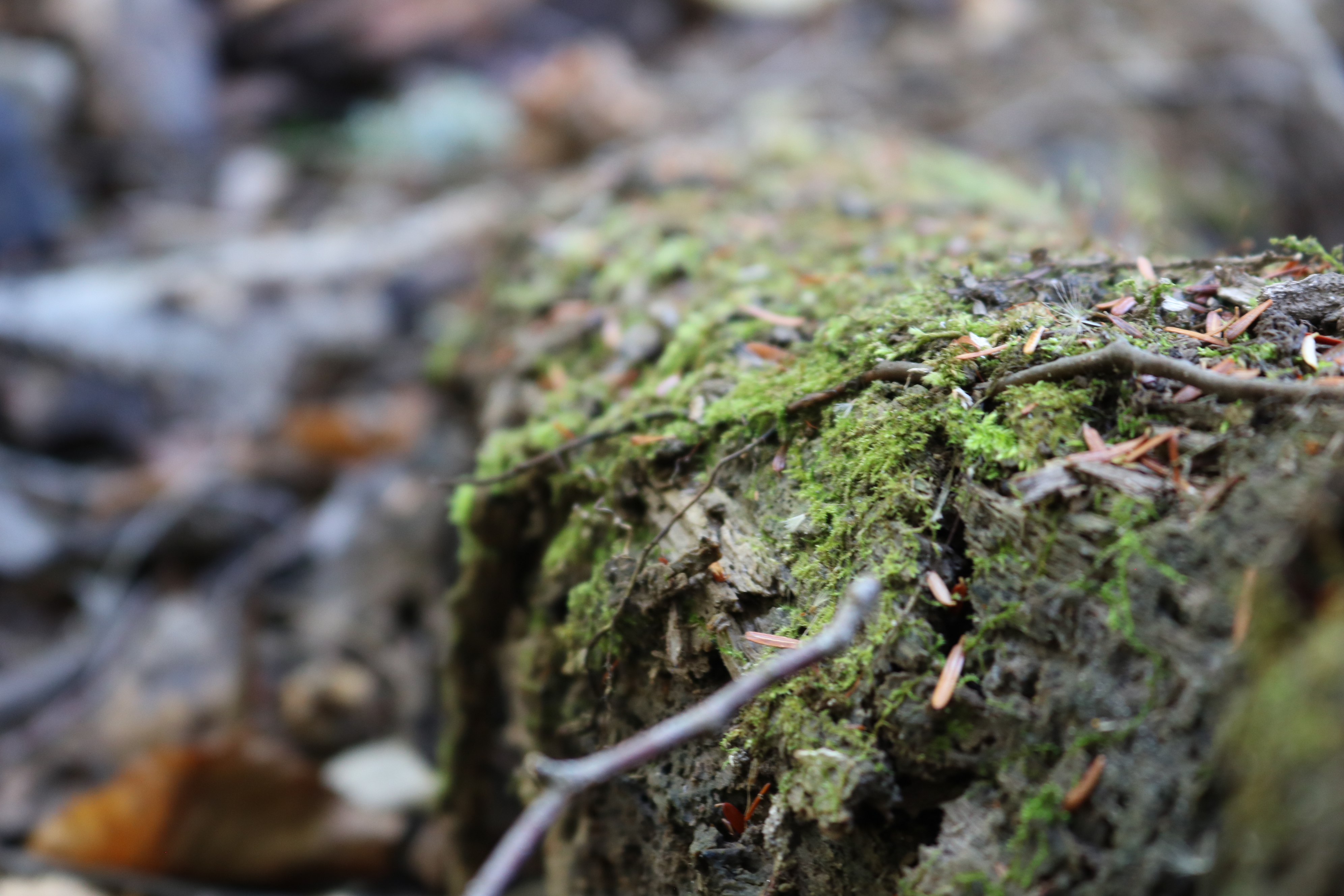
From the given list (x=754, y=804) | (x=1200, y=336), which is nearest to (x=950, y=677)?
(x=754, y=804)

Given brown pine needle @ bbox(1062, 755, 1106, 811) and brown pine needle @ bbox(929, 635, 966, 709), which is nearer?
brown pine needle @ bbox(1062, 755, 1106, 811)

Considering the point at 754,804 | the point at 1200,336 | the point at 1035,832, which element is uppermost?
the point at 1200,336

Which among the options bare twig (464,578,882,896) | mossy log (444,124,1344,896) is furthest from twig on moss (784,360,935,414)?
bare twig (464,578,882,896)

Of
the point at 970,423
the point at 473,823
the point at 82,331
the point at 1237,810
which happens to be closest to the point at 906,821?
the point at 1237,810

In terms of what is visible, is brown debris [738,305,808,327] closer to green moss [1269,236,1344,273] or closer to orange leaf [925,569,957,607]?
orange leaf [925,569,957,607]

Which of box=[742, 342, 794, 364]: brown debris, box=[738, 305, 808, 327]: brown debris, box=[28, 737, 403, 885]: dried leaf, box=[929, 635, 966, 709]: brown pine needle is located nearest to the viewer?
box=[929, 635, 966, 709]: brown pine needle

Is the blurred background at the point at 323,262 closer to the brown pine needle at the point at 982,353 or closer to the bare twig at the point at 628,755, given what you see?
the brown pine needle at the point at 982,353

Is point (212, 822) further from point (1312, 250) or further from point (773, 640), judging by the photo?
point (1312, 250)

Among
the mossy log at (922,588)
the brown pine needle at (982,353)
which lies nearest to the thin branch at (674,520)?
the mossy log at (922,588)
